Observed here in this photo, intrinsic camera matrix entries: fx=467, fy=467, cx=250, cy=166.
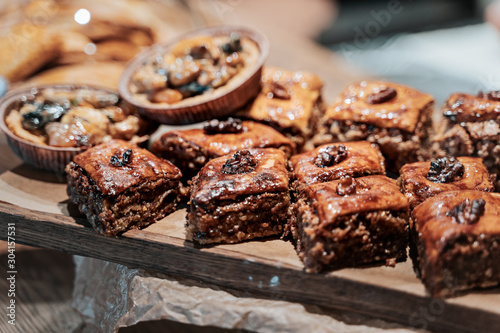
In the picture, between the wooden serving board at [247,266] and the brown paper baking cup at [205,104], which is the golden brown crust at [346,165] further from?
the brown paper baking cup at [205,104]

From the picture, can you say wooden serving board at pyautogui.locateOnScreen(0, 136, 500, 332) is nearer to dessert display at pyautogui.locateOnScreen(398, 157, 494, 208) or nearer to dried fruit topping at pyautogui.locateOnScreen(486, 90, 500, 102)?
dessert display at pyautogui.locateOnScreen(398, 157, 494, 208)

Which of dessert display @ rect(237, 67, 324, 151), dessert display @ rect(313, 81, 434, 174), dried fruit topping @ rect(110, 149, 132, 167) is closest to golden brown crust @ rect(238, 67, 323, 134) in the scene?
dessert display @ rect(237, 67, 324, 151)

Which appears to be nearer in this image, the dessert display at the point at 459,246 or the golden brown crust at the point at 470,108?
the dessert display at the point at 459,246

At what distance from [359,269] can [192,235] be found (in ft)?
3.14

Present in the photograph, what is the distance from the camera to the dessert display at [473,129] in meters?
2.96

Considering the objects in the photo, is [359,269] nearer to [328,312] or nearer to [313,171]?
[328,312]

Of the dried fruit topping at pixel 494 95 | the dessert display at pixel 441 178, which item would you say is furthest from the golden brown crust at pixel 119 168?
the dried fruit topping at pixel 494 95

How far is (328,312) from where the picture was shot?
2.57 metres

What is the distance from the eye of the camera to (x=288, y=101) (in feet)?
11.9

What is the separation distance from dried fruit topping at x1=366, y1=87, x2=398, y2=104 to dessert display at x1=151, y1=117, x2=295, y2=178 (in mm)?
648

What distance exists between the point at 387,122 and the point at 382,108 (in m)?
0.14

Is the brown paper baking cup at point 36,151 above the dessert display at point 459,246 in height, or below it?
below

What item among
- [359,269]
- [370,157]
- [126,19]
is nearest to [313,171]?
[370,157]

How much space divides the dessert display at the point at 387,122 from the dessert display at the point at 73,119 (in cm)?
148
